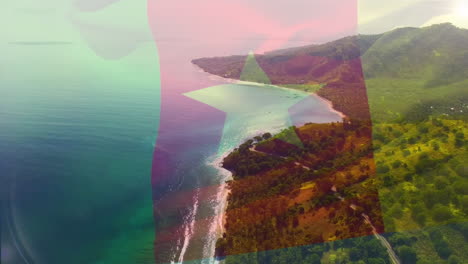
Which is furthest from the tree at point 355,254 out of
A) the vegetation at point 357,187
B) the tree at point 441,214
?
the tree at point 441,214

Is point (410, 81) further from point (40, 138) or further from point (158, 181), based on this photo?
point (40, 138)

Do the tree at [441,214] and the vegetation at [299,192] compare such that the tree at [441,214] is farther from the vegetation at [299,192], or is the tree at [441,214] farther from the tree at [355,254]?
the tree at [355,254]

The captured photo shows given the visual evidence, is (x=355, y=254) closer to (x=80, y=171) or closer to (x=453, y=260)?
(x=453, y=260)

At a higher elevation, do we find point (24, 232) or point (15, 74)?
point (15, 74)

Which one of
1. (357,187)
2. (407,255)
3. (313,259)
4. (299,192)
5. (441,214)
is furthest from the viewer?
(299,192)

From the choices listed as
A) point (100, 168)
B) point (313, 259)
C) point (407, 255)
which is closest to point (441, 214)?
point (407, 255)

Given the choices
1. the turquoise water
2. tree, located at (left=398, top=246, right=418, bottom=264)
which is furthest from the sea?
tree, located at (left=398, top=246, right=418, bottom=264)

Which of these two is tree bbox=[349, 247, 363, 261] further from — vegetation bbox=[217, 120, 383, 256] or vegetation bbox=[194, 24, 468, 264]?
vegetation bbox=[217, 120, 383, 256]

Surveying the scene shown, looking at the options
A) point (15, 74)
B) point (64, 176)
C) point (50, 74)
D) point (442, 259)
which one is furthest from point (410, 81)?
point (15, 74)

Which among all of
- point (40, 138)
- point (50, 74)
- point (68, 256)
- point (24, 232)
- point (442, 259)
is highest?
point (50, 74)
